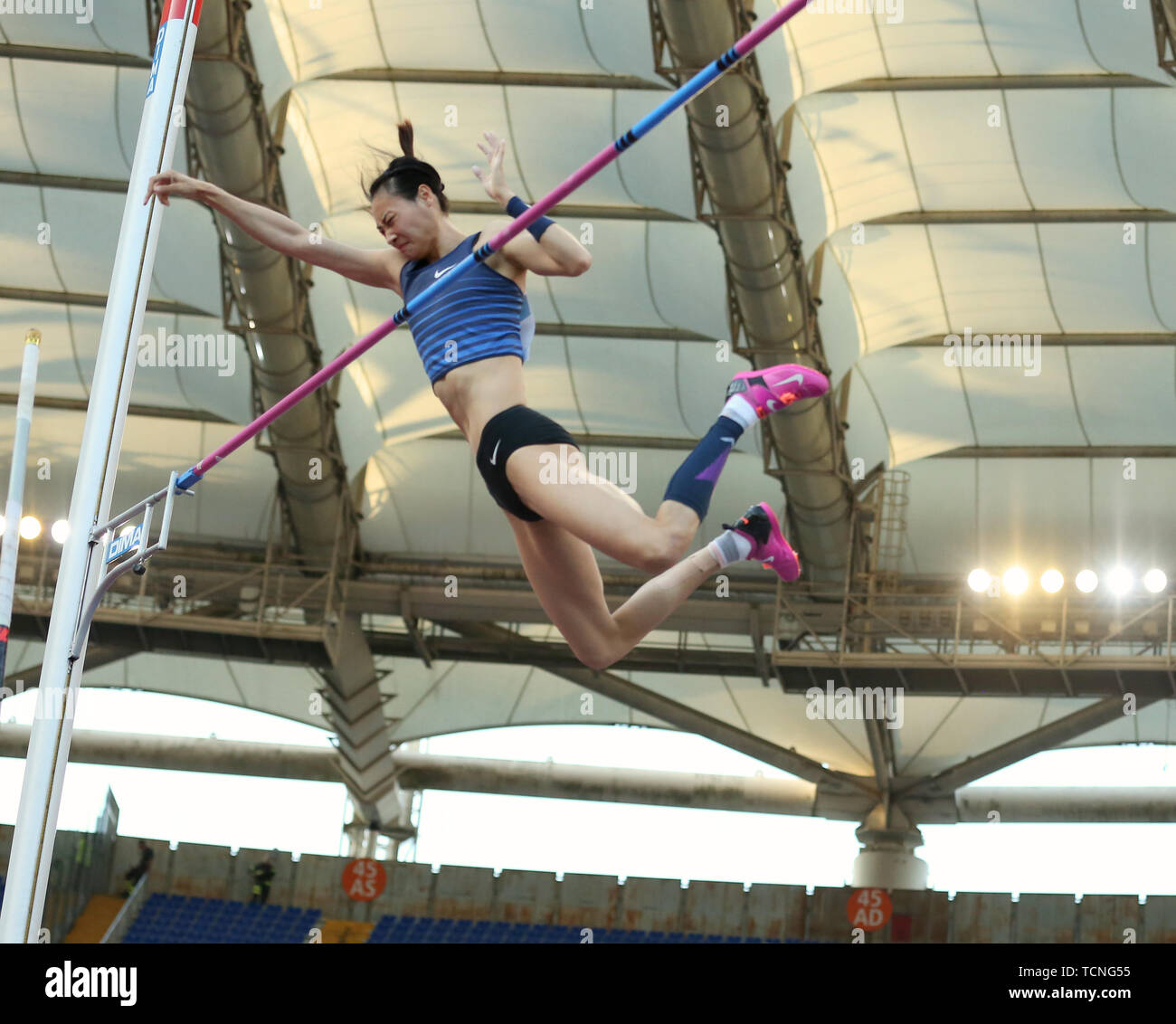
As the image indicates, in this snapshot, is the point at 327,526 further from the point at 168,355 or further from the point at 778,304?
the point at 778,304

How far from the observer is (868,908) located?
23.6 meters

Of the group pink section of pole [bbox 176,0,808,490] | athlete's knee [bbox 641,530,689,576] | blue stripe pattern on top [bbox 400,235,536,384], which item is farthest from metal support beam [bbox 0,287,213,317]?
athlete's knee [bbox 641,530,689,576]

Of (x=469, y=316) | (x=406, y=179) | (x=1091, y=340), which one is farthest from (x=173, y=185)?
(x=1091, y=340)

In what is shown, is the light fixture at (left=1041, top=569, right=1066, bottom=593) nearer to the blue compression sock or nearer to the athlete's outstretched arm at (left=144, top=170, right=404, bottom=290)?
the blue compression sock

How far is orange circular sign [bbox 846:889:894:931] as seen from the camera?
2338 centimetres

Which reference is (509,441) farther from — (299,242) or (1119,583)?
(1119,583)

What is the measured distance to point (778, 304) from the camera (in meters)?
19.0

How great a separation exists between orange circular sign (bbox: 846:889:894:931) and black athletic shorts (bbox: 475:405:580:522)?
19.0 metres

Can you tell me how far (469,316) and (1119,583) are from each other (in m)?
17.2

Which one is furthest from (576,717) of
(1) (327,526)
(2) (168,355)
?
(2) (168,355)

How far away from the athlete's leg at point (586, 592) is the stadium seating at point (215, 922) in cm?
1831
